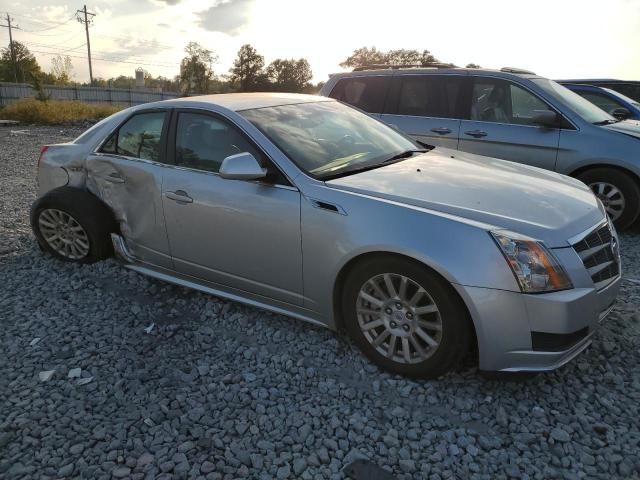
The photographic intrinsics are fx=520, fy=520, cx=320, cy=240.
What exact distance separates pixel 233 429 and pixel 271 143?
182 cm

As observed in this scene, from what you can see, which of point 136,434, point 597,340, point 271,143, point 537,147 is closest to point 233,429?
point 136,434

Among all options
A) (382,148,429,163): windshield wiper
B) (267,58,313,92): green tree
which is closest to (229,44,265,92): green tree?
(267,58,313,92): green tree

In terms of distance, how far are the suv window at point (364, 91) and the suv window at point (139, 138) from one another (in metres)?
3.58

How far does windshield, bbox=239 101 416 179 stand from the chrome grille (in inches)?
57.1

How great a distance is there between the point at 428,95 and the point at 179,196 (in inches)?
159

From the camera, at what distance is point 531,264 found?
2.64 meters

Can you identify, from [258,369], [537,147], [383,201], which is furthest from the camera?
[537,147]

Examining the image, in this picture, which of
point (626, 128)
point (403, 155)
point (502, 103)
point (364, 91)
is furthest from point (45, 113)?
point (626, 128)

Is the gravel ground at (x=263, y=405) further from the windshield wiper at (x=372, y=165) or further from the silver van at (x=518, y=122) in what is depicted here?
the silver van at (x=518, y=122)

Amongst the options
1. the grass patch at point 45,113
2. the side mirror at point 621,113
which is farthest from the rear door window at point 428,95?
the grass patch at point 45,113

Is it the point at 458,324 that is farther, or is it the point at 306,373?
the point at 306,373

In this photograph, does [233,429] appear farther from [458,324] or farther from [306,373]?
[458,324]

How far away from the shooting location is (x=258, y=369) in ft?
10.6

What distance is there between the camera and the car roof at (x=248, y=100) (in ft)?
12.7
